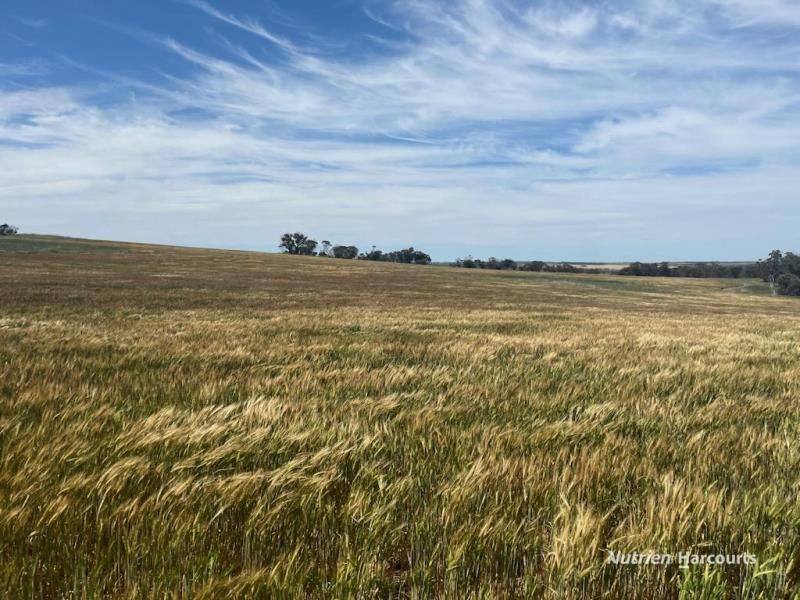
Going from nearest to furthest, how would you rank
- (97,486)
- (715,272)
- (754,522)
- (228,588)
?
(228,588) → (754,522) → (97,486) → (715,272)

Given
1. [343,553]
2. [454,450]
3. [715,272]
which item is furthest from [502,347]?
[715,272]

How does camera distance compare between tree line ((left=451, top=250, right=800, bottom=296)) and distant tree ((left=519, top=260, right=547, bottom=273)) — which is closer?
tree line ((left=451, top=250, right=800, bottom=296))

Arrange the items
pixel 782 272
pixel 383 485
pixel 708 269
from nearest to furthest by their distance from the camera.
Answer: pixel 383 485 < pixel 782 272 < pixel 708 269

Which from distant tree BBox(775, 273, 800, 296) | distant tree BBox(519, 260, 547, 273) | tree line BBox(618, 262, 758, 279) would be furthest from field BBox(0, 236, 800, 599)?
tree line BBox(618, 262, 758, 279)

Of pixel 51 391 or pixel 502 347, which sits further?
pixel 502 347

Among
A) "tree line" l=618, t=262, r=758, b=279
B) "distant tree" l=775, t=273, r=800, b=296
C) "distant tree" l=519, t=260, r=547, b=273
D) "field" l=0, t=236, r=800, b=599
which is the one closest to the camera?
"field" l=0, t=236, r=800, b=599

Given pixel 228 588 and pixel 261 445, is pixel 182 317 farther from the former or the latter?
pixel 228 588

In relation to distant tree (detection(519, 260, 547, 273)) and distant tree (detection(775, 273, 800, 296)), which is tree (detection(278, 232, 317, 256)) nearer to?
distant tree (detection(519, 260, 547, 273))

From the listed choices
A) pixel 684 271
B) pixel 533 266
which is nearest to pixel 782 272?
pixel 684 271

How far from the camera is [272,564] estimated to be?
225 centimetres

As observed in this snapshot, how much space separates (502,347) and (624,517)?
25.5 feet

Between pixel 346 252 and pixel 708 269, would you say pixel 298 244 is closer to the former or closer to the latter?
pixel 346 252

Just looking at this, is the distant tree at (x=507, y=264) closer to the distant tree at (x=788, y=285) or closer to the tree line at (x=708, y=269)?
the tree line at (x=708, y=269)

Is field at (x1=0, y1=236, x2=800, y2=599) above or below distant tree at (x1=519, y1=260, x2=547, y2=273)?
below
